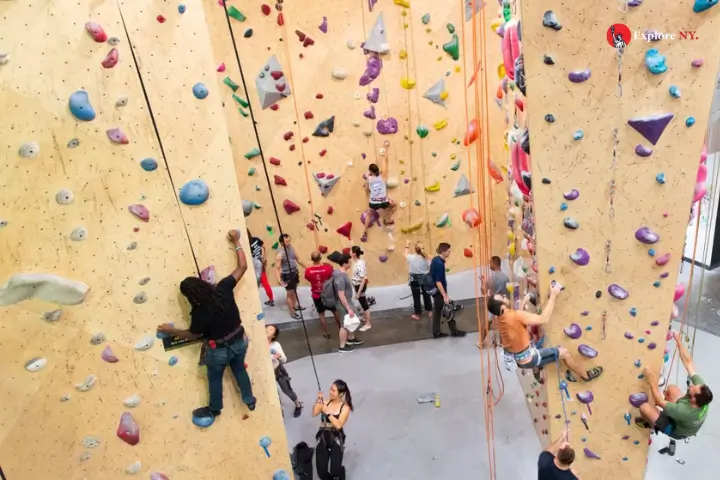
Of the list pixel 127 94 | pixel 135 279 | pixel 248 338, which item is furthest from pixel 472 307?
pixel 127 94

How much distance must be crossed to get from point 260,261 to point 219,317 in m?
3.11

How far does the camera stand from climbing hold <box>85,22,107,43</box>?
2.83 m

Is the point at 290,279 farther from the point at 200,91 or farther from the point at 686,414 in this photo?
the point at 686,414

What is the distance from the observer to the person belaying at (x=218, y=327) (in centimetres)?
326

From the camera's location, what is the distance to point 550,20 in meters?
3.07

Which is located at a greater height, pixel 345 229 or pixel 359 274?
pixel 345 229

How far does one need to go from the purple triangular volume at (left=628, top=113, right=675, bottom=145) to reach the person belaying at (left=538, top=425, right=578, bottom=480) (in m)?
1.93

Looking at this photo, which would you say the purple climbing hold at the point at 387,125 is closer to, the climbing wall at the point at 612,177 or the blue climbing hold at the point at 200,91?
the climbing wall at the point at 612,177

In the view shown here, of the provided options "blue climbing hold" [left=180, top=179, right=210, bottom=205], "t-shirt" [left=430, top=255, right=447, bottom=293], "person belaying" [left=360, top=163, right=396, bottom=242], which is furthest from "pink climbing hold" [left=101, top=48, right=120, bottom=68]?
"person belaying" [left=360, top=163, right=396, bottom=242]

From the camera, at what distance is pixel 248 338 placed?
360 cm

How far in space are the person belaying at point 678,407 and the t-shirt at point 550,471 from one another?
0.82 meters

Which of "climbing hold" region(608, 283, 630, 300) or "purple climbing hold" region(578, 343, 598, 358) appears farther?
"purple climbing hold" region(578, 343, 598, 358)

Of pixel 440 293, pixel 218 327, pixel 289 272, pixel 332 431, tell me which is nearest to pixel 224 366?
pixel 218 327

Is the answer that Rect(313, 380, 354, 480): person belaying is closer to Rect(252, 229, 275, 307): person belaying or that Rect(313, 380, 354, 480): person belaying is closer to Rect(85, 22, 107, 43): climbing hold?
Rect(252, 229, 275, 307): person belaying
